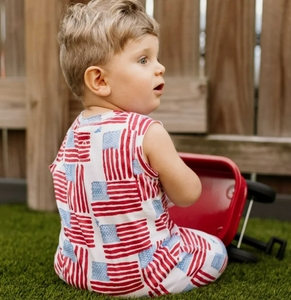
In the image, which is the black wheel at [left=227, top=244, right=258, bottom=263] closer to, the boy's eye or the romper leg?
the romper leg

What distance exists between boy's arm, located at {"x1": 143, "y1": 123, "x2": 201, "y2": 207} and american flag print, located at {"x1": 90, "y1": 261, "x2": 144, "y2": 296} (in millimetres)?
216

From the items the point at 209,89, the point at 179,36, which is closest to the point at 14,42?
the point at 179,36

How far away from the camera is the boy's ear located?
1.19 m

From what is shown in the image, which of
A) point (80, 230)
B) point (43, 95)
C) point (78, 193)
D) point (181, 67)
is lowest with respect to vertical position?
point (80, 230)

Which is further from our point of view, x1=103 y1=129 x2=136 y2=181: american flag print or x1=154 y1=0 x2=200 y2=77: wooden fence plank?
x1=154 y1=0 x2=200 y2=77: wooden fence plank

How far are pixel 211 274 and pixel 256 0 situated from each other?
4.18ft

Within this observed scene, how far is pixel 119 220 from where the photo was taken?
3.87 feet

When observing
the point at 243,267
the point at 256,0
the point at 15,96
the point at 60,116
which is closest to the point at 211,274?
the point at 243,267

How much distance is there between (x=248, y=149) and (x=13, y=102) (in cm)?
117

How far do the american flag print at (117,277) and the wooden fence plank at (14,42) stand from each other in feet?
4.69

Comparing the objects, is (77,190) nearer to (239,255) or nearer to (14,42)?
(239,255)

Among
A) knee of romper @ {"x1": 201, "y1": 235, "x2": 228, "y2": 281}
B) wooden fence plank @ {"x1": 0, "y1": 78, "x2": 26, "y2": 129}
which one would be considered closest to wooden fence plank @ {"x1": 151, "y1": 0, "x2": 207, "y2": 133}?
wooden fence plank @ {"x1": 0, "y1": 78, "x2": 26, "y2": 129}

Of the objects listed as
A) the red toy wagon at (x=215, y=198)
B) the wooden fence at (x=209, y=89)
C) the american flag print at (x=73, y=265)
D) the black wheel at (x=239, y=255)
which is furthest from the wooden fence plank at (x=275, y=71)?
the american flag print at (x=73, y=265)

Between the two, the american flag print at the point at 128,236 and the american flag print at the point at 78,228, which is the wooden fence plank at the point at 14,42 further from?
the american flag print at the point at 128,236
